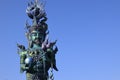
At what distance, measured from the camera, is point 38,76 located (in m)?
32.7

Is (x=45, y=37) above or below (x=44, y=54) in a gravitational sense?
above

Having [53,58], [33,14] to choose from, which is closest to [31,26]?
[33,14]

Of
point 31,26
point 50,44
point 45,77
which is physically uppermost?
point 31,26

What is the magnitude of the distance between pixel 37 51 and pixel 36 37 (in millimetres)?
1493

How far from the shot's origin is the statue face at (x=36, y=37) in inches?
1332

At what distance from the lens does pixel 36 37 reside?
33.9 m

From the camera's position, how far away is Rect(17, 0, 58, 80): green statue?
32688mm

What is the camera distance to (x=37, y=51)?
109ft

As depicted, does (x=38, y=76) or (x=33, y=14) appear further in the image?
(x=33, y=14)

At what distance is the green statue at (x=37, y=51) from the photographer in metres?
32.7

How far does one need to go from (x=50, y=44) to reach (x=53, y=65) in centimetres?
199

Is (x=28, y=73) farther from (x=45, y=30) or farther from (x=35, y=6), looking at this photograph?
(x=35, y=6)

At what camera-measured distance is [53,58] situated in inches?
1334

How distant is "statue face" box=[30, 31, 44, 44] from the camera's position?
33.8m
